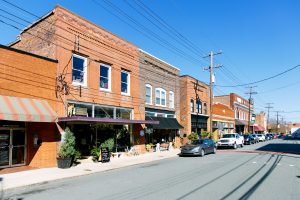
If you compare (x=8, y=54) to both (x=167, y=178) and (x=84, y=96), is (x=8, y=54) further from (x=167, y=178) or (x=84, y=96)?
(x=167, y=178)

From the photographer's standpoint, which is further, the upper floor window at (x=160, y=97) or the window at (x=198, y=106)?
the window at (x=198, y=106)

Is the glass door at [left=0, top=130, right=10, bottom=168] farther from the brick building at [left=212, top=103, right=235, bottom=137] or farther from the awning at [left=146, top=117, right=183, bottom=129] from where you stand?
the brick building at [left=212, top=103, right=235, bottom=137]

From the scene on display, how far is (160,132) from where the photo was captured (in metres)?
31.0

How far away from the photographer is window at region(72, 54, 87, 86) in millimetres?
19802

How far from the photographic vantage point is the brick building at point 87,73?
18.8 metres

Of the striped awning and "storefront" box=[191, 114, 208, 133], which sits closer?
the striped awning

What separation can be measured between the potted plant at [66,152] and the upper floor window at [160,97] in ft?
45.6

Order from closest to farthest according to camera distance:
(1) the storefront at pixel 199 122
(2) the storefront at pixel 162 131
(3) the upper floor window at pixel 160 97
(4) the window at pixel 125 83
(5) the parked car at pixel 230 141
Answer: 1. (4) the window at pixel 125 83
2. (2) the storefront at pixel 162 131
3. (3) the upper floor window at pixel 160 97
4. (5) the parked car at pixel 230 141
5. (1) the storefront at pixel 199 122

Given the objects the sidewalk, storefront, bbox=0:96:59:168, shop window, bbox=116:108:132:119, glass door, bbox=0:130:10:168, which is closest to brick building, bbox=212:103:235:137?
shop window, bbox=116:108:132:119

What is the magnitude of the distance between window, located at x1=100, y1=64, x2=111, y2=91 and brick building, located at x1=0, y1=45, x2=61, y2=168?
462cm

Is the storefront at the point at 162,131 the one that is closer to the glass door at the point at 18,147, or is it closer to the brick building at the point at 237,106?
the glass door at the point at 18,147

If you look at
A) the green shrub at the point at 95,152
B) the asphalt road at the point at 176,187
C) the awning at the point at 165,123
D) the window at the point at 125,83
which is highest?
the window at the point at 125,83

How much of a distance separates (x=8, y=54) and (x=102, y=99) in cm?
759

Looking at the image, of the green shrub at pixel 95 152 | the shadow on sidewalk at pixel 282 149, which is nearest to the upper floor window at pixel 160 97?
the green shrub at pixel 95 152
